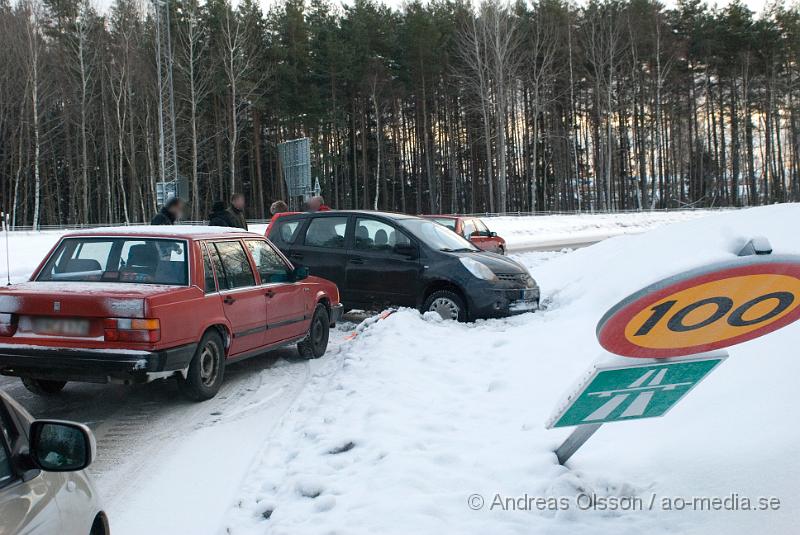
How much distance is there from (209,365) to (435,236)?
16.1ft

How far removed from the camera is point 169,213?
10102mm

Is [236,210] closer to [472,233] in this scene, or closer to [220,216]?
[220,216]

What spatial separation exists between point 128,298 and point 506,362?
353 centimetres

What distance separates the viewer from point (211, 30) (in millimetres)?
46031

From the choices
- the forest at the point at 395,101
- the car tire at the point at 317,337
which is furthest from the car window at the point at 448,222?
the forest at the point at 395,101

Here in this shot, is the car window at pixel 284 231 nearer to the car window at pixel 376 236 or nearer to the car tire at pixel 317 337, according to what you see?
the car window at pixel 376 236

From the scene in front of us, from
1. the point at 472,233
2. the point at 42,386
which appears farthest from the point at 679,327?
the point at 472,233

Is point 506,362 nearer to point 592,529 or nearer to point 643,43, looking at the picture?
point 592,529

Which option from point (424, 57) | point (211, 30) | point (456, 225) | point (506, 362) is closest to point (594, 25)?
point (424, 57)

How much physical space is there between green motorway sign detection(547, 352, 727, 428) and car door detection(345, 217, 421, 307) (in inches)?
272

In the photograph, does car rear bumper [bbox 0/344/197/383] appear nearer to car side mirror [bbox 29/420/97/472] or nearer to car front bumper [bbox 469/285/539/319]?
car side mirror [bbox 29/420/97/472]

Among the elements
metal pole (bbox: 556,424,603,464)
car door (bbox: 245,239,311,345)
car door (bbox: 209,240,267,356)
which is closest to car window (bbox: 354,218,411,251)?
car door (bbox: 245,239,311,345)

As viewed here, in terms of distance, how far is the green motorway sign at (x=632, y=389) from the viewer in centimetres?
293

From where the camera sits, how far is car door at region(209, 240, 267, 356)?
6.66 meters
